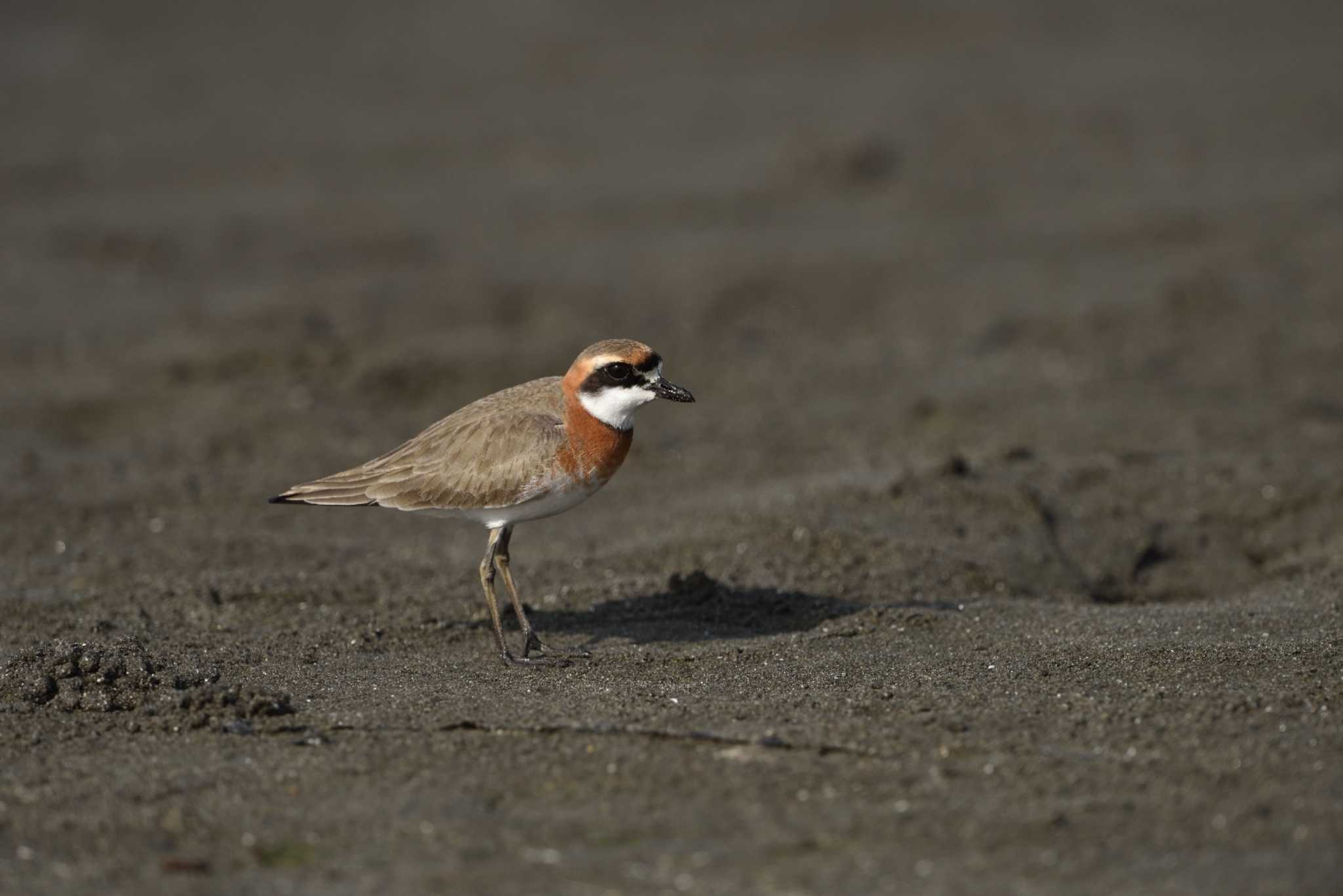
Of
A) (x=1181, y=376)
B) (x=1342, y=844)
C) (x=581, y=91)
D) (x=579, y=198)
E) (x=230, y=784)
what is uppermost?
(x=581, y=91)

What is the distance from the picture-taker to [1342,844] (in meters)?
4.46

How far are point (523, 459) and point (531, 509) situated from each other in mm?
233

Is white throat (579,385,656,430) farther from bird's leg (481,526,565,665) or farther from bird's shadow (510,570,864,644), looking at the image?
bird's shadow (510,570,864,644)

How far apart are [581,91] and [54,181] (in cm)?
607

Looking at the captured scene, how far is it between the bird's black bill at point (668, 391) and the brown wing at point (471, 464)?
1.37 ft

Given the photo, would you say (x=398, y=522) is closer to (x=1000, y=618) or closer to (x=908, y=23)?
(x=1000, y=618)

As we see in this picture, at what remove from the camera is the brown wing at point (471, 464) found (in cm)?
698

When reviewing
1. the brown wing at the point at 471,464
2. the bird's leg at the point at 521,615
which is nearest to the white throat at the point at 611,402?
the brown wing at the point at 471,464

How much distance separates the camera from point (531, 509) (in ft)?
23.2

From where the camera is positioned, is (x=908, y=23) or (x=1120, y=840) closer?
(x=1120, y=840)

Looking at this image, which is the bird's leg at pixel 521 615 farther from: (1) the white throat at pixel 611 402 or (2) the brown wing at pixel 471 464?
(1) the white throat at pixel 611 402

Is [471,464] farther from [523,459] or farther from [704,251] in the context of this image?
[704,251]

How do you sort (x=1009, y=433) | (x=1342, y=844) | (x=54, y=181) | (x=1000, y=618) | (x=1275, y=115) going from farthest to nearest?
(x=1275, y=115) → (x=54, y=181) → (x=1009, y=433) → (x=1000, y=618) → (x=1342, y=844)

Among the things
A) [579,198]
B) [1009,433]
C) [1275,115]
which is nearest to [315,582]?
[1009,433]
